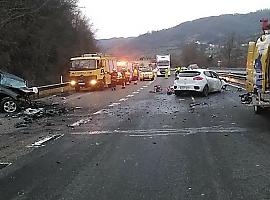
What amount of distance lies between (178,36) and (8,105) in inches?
4729

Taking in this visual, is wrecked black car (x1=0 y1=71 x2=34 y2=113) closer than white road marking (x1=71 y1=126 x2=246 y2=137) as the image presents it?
No

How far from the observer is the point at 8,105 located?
18.3 m

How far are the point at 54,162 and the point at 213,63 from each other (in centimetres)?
9320

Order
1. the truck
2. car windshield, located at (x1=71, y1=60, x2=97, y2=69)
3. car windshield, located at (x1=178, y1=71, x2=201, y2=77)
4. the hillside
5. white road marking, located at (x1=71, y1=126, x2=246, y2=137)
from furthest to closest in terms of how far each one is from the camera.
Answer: the hillside < the truck < car windshield, located at (x1=71, y1=60, x2=97, y2=69) < car windshield, located at (x1=178, y1=71, x2=201, y2=77) < white road marking, located at (x1=71, y1=126, x2=246, y2=137)

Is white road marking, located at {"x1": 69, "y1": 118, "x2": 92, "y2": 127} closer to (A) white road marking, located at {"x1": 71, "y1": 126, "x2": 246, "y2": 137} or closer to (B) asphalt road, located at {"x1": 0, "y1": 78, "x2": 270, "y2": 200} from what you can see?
(B) asphalt road, located at {"x1": 0, "y1": 78, "x2": 270, "y2": 200}

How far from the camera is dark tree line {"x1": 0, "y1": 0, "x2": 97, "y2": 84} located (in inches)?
1077

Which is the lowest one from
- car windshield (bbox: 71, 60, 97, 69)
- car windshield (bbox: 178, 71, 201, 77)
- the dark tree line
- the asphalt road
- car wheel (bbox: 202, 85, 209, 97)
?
car wheel (bbox: 202, 85, 209, 97)

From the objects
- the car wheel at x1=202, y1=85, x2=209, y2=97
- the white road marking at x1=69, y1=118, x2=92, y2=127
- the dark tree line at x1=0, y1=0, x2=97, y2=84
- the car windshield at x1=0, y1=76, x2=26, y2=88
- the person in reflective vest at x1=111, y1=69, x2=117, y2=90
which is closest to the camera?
the white road marking at x1=69, y1=118, x2=92, y2=127

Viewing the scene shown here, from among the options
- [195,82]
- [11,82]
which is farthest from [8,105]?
[195,82]

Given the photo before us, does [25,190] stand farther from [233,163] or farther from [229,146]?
[229,146]

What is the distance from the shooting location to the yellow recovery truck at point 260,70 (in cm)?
1290

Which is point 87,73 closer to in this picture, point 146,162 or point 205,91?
point 205,91

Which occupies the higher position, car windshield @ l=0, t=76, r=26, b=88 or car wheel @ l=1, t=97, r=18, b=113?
car windshield @ l=0, t=76, r=26, b=88

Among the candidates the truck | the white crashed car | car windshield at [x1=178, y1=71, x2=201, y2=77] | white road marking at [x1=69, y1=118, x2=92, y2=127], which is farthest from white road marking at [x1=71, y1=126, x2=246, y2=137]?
the truck
